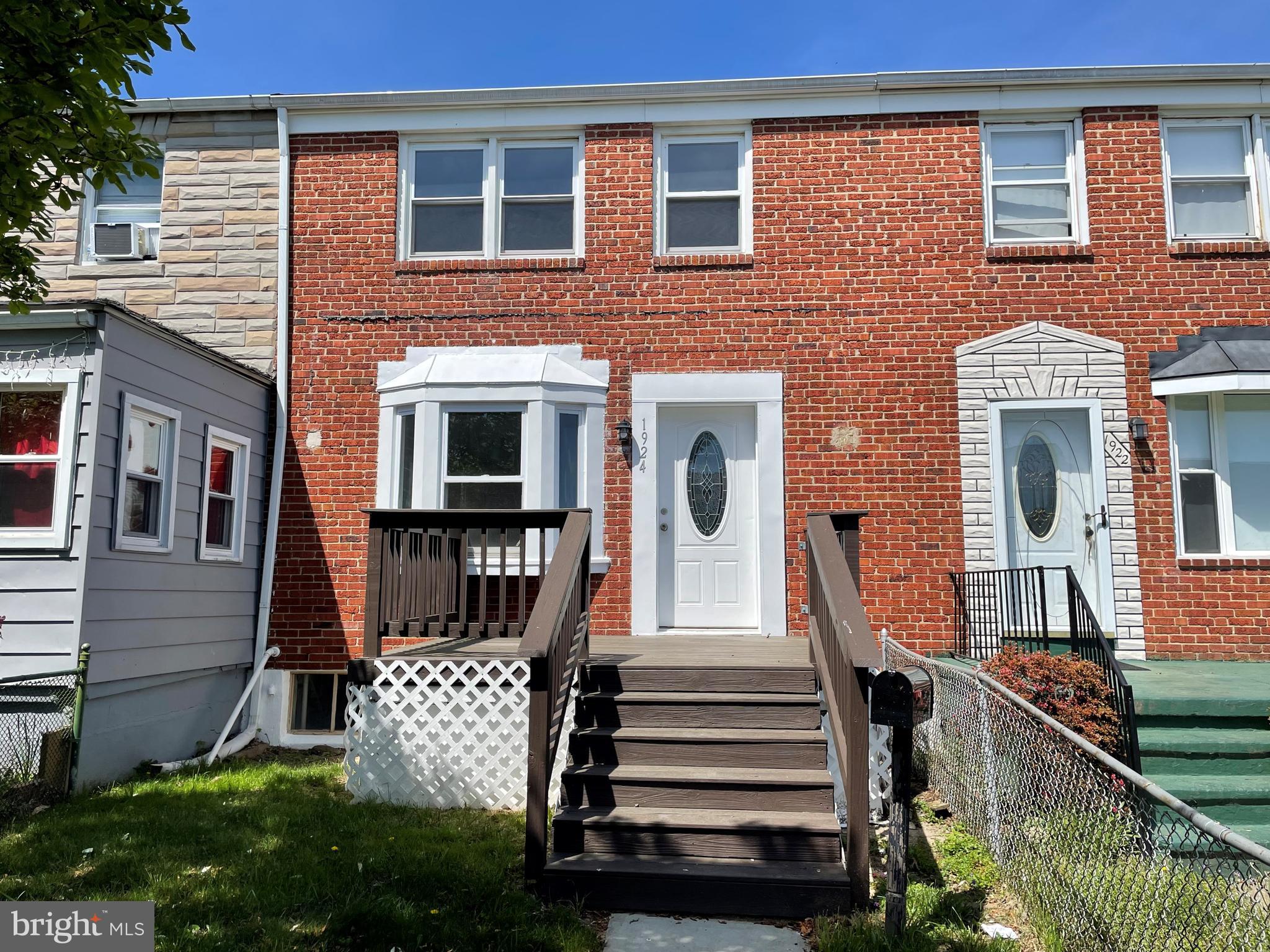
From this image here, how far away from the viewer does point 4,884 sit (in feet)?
14.5

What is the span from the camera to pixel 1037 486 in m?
8.72

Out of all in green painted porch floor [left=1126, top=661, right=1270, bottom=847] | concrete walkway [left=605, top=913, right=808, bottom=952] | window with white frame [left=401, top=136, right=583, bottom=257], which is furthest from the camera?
window with white frame [left=401, top=136, right=583, bottom=257]

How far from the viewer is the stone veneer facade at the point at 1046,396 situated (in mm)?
8461

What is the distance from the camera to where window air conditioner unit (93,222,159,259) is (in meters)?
9.52

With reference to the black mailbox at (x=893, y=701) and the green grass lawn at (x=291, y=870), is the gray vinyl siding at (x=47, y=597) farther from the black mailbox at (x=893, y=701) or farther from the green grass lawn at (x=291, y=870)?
the black mailbox at (x=893, y=701)

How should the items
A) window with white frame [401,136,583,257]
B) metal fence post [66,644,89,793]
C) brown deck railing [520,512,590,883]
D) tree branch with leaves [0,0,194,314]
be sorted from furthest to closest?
window with white frame [401,136,583,257], metal fence post [66,644,89,793], brown deck railing [520,512,590,883], tree branch with leaves [0,0,194,314]

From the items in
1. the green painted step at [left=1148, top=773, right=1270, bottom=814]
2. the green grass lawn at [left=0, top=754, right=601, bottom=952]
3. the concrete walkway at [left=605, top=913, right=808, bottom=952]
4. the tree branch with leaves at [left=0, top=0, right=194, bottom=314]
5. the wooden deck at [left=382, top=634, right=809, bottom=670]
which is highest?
the tree branch with leaves at [left=0, top=0, right=194, bottom=314]

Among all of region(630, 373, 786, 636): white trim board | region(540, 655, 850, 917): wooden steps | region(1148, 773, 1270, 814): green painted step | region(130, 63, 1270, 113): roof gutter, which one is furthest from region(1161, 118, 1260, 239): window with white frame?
region(540, 655, 850, 917): wooden steps

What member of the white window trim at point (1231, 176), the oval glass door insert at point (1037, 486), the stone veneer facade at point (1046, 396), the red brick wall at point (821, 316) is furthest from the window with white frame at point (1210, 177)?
the oval glass door insert at point (1037, 486)

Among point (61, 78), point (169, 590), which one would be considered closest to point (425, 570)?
point (169, 590)

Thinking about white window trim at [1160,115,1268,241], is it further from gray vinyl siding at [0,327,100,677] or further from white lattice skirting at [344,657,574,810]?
gray vinyl siding at [0,327,100,677]

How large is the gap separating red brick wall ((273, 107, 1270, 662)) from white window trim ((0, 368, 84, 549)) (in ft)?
7.54

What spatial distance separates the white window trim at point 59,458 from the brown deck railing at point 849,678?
5469mm

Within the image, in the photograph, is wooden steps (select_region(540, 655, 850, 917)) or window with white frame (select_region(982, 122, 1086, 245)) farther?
window with white frame (select_region(982, 122, 1086, 245))
